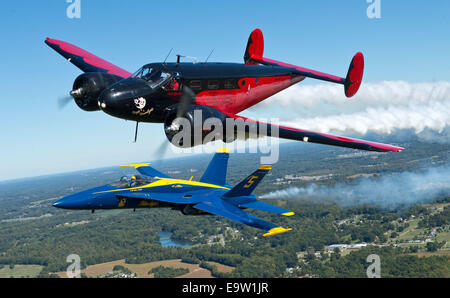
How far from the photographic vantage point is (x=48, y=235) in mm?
169250

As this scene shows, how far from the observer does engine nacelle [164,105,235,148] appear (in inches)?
491

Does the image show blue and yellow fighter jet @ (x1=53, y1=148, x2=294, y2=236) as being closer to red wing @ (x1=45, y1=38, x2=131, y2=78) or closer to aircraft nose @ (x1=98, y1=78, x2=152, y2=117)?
red wing @ (x1=45, y1=38, x2=131, y2=78)

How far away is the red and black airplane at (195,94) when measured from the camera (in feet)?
42.1

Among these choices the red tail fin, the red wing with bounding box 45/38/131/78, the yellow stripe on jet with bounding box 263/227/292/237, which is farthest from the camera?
the red tail fin

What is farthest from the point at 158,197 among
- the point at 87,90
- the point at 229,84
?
the point at 229,84

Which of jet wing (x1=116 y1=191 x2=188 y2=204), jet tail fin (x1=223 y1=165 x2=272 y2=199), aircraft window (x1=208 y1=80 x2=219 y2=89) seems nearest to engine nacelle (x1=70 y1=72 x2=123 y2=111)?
aircraft window (x1=208 y1=80 x2=219 y2=89)

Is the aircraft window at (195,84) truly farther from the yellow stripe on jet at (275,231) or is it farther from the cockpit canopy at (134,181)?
the cockpit canopy at (134,181)

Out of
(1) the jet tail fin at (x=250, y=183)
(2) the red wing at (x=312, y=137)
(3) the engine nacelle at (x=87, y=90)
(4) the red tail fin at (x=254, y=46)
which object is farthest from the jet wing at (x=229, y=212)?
(4) the red tail fin at (x=254, y=46)

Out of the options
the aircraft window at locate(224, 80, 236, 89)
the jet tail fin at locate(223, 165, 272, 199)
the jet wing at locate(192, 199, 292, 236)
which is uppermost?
the aircraft window at locate(224, 80, 236, 89)

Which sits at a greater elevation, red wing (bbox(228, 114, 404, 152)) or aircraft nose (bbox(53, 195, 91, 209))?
red wing (bbox(228, 114, 404, 152))

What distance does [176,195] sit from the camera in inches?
774

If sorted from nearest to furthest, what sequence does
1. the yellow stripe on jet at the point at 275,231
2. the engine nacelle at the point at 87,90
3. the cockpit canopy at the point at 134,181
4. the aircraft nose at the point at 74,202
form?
the yellow stripe on jet at the point at 275,231 → the engine nacelle at the point at 87,90 → the cockpit canopy at the point at 134,181 → the aircraft nose at the point at 74,202

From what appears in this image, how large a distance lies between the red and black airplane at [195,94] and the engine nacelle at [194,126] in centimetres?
4
